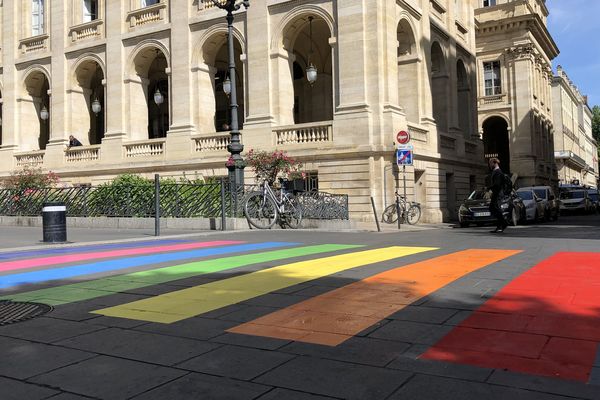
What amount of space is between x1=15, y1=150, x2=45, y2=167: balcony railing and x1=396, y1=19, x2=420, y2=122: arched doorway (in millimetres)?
20006

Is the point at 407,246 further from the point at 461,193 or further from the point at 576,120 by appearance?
the point at 576,120

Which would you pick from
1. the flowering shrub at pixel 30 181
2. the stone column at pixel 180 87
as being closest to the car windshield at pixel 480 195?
the stone column at pixel 180 87

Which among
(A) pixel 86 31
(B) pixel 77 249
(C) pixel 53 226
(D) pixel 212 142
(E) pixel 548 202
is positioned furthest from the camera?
(A) pixel 86 31

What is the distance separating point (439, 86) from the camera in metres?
28.8

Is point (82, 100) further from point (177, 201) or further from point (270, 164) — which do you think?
point (177, 201)

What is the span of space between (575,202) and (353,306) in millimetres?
38490

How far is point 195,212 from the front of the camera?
1728 centimetres

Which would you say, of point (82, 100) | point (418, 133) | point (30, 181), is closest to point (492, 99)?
point (418, 133)

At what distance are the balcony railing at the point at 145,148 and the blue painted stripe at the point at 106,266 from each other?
1707cm

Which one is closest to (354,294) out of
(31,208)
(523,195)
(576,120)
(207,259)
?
(207,259)

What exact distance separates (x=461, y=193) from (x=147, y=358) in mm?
26968

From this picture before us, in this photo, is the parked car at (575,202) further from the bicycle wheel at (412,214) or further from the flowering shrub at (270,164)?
the flowering shrub at (270,164)

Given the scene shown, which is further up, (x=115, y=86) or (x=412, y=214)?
(x=115, y=86)

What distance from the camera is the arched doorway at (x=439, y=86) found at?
93.7ft
